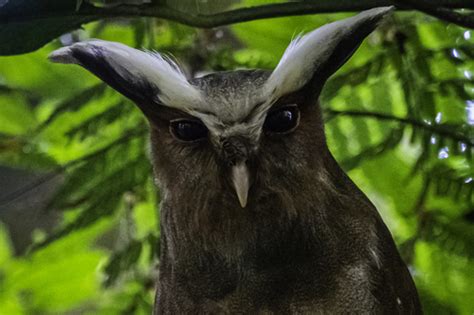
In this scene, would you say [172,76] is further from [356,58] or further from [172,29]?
[356,58]

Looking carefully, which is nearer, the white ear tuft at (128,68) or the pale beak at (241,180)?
the pale beak at (241,180)

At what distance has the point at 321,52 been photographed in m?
1.82

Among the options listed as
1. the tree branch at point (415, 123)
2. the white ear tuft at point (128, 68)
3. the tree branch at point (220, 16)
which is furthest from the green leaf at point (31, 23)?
the tree branch at point (415, 123)

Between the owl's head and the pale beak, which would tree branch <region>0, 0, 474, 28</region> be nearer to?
the owl's head

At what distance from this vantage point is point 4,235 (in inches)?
113

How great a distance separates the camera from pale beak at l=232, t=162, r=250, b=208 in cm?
170

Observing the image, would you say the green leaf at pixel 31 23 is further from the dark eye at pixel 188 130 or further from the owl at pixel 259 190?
the dark eye at pixel 188 130

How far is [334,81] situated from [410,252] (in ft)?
1.26

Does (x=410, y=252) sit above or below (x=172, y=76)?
below

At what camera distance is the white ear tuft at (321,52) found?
1768 mm

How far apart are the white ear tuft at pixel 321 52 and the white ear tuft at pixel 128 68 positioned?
0.48ft

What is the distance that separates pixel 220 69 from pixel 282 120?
0.49 m

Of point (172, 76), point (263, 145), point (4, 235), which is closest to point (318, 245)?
point (263, 145)

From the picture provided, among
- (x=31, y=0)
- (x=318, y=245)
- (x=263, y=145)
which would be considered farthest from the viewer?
(x=318, y=245)
